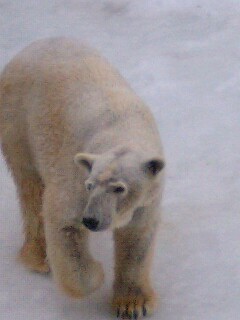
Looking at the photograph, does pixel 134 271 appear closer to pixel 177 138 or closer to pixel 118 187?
pixel 118 187

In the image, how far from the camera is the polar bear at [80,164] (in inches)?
122

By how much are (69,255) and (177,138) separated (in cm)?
185

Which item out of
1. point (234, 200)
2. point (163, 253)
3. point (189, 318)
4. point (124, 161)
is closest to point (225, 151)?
point (234, 200)

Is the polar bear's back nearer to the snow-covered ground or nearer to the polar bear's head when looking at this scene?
the polar bear's head

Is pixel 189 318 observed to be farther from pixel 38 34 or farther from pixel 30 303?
pixel 38 34

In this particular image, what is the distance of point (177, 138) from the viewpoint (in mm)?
5207

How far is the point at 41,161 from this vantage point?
3.77 m

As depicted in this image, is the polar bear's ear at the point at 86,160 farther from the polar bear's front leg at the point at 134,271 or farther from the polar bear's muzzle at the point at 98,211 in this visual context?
the polar bear's front leg at the point at 134,271

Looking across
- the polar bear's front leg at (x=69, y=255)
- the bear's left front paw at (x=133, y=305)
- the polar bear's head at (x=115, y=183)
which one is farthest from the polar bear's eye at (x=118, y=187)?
the bear's left front paw at (x=133, y=305)

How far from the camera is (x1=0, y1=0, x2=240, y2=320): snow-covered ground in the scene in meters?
3.88

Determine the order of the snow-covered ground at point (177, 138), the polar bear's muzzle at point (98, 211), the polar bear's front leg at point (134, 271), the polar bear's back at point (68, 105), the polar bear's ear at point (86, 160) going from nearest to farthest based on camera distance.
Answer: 1. the polar bear's muzzle at point (98, 211)
2. the polar bear's ear at point (86, 160)
3. the polar bear's back at point (68, 105)
4. the polar bear's front leg at point (134, 271)
5. the snow-covered ground at point (177, 138)

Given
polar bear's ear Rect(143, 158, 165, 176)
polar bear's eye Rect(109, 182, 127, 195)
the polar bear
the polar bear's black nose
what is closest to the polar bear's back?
the polar bear

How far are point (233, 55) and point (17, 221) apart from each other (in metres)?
2.49

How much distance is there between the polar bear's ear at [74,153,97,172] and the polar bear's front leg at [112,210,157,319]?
0.48 m
